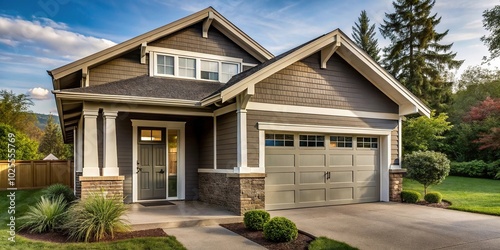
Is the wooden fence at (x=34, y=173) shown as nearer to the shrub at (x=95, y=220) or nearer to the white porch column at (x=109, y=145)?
the white porch column at (x=109, y=145)

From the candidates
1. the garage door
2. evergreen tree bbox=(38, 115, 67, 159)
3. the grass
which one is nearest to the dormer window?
the garage door

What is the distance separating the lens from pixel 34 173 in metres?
15.9

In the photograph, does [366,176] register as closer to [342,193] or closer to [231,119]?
[342,193]

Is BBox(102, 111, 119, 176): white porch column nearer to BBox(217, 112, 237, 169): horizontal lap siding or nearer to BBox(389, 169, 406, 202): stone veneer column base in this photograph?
BBox(217, 112, 237, 169): horizontal lap siding

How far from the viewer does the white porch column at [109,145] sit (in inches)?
336

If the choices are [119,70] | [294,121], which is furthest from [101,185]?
[294,121]

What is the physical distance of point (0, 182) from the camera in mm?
14930

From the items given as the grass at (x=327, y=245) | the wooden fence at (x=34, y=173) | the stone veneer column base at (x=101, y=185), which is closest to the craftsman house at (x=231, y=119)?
the stone veneer column base at (x=101, y=185)

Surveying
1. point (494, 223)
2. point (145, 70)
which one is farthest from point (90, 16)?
point (494, 223)

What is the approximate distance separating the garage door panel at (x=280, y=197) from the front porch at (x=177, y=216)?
1.19m

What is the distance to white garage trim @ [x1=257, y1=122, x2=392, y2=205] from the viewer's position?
28.6ft

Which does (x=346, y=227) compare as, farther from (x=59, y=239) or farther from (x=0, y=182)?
(x=0, y=182)

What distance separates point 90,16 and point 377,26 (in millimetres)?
25556

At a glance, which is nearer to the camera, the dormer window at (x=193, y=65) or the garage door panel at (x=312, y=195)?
the garage door panel at (x=312, y=195)
